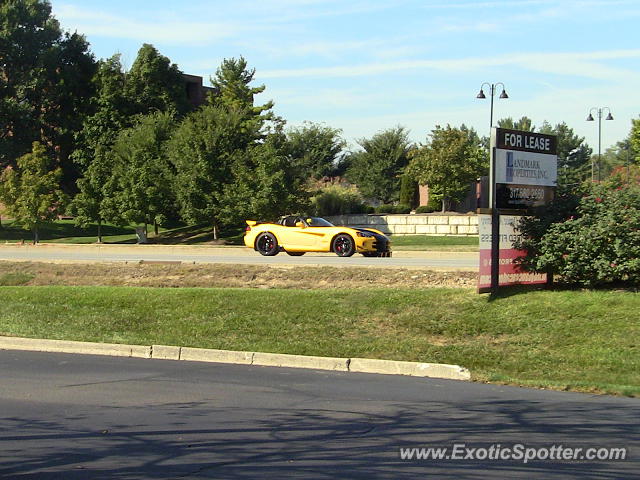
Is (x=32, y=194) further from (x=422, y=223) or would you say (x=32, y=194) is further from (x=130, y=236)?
(x=422, y=223)

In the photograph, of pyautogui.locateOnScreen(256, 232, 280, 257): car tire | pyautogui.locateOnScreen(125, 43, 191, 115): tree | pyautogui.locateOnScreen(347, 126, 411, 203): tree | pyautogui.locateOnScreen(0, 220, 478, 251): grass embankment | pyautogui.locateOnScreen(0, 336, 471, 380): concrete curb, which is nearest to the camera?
pyautogui.locateOnScreen(0, 336, 471, 380): concrete curb

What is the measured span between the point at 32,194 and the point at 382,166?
28885mm

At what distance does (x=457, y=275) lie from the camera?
56.7ft

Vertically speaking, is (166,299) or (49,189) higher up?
(49,189)

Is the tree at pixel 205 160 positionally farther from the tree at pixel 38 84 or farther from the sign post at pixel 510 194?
the sign post at pixel 510 194

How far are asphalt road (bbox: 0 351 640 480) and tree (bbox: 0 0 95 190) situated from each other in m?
46.3

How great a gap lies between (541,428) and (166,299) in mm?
10103

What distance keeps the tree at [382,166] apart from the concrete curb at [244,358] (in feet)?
165

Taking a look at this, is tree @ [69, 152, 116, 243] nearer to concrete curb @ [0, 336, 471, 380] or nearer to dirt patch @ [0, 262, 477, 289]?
dirt patch @ [0, 262, 477, 289]

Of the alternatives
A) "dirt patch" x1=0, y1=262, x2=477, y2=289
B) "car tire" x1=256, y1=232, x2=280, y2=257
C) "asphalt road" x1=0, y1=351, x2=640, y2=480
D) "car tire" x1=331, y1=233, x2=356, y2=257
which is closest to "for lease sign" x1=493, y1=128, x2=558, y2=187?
"dirt patch" x1=0, y1=262, x2=477, y2=289

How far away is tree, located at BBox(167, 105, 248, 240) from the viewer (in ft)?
143

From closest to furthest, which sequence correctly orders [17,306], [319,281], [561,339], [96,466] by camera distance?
[96,466], [561,339], [17,306], [319,281]

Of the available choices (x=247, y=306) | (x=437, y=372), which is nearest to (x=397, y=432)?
(x=437, y=372)

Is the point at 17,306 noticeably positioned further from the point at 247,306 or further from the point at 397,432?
the point at 397,432
